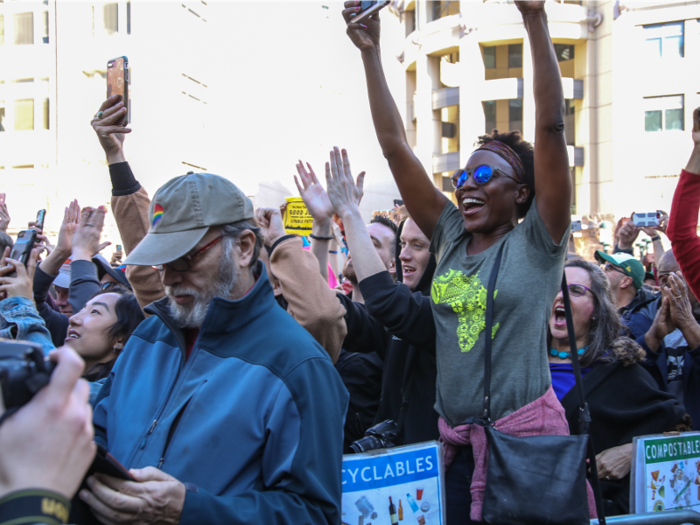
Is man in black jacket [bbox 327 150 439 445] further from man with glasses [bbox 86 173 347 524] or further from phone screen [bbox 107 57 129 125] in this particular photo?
phone screen [bbox 107 57 129 125]

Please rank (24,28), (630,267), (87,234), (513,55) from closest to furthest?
1. (87,234)
2. (630,267)
3. (24,28)
4. (513,55)

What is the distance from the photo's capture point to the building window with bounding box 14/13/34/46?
84.6 feet

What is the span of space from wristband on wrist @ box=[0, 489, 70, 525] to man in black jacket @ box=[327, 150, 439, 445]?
1.70 meters

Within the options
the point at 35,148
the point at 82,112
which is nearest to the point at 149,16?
the point at 82,112

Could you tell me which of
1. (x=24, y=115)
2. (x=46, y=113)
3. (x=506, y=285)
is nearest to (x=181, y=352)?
(x=506, y=285)

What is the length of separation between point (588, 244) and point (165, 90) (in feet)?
45.5

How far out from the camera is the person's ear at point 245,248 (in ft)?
6.79

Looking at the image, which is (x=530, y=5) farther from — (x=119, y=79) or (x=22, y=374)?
(x=119, y=79)

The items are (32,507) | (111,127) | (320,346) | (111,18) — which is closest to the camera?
(32,507)

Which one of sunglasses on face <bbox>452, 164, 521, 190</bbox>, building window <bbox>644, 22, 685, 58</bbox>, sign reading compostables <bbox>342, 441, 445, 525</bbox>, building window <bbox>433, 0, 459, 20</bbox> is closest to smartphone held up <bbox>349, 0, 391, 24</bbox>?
sunglasses on face <bbox>452, 164, 521, 190</bbox>

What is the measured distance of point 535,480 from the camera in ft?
7.00

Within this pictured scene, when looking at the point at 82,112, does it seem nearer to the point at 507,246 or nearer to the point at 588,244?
the point at 588,244

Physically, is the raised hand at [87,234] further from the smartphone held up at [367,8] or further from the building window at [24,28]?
the building window at [24,28]

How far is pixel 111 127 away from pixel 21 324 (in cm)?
113
